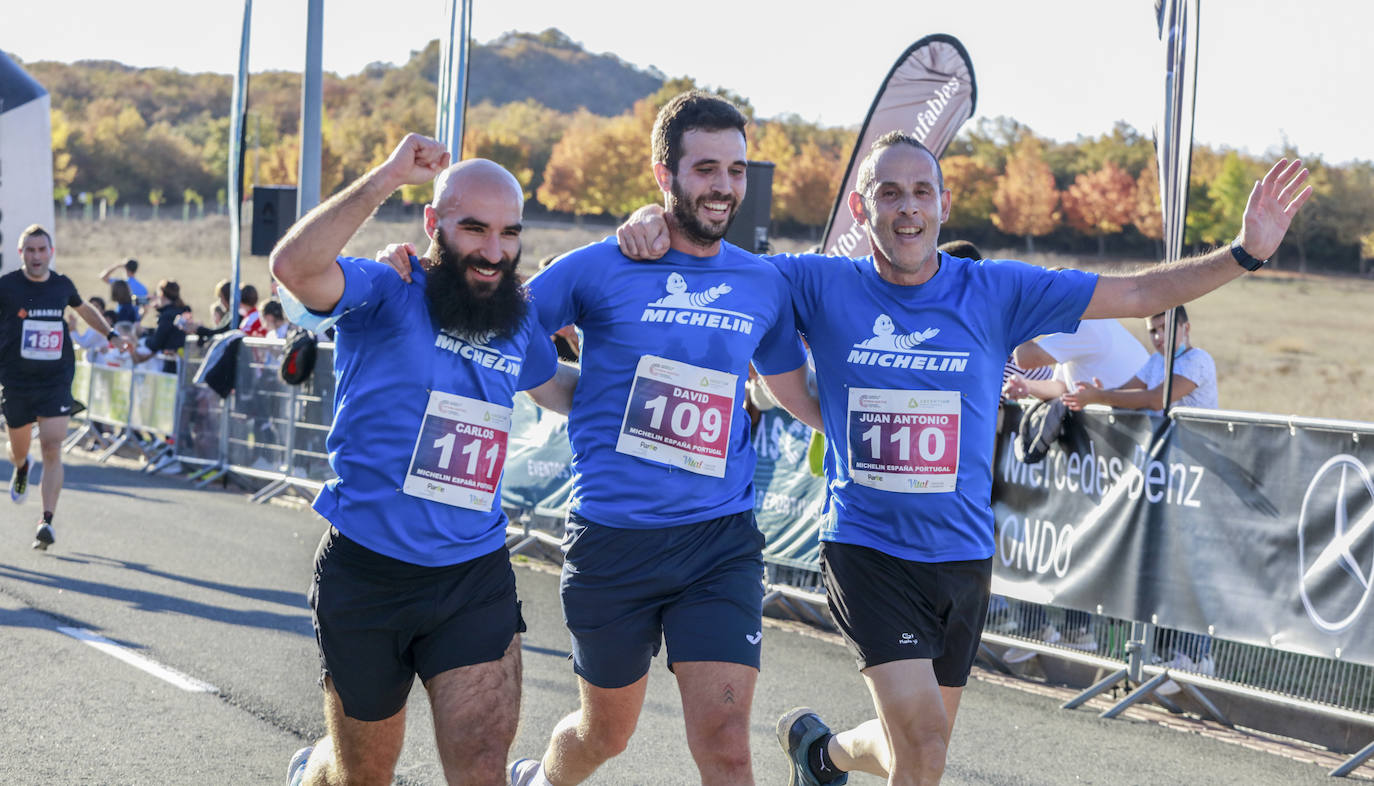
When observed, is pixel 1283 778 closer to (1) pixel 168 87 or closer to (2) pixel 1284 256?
(2) pixel 1284 256

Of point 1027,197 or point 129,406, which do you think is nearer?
point 129,406

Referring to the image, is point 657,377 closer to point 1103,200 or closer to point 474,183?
point 474,183

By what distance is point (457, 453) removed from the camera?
344 cm

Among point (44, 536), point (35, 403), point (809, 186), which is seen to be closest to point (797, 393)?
point (44, 536)

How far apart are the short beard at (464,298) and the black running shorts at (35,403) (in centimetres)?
777

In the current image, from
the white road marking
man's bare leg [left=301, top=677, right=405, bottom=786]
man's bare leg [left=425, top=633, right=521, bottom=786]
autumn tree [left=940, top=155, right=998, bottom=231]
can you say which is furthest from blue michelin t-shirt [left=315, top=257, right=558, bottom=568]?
autumn tree [left=940, top=155, right=998, bottom=231]

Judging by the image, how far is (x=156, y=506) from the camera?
1266 centimetres

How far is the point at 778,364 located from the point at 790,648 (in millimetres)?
3872

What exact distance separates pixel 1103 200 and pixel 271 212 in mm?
74236

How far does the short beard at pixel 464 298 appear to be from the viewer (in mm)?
3416

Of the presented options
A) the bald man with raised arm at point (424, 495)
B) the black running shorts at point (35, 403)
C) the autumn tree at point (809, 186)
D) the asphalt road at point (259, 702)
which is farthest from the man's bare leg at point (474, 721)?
the autumn tree at point (809, 186)

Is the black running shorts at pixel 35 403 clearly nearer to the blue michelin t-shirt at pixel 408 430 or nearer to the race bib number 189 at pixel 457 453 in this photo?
the blue michelin t-shirt at pixel 408 430

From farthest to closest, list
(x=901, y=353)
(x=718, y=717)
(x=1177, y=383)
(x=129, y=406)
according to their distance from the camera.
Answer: (x=129, y=406) < (x=1177, y=383) < (x=901, y=353) < (x=718, y=717)

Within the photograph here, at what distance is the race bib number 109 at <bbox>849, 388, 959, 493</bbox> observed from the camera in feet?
12.7
